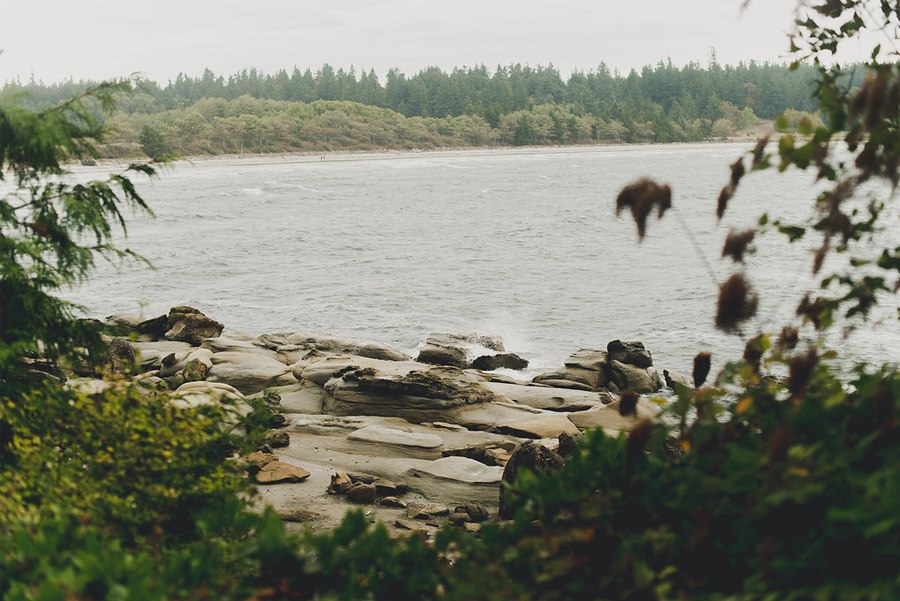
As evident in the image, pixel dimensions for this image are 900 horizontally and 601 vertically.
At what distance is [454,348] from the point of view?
18.8m

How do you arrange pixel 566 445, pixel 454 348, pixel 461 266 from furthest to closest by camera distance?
pixel 461 266
pixel 454 348
pixel 566 445

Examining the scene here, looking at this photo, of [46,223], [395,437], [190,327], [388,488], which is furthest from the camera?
[190,327]

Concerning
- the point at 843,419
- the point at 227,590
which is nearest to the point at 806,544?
the point at 843,419

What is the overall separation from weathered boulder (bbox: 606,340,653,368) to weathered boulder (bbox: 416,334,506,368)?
3.08 metres

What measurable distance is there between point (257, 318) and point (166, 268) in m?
10.1

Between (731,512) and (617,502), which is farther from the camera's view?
(617,502)

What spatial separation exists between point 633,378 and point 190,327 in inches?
366

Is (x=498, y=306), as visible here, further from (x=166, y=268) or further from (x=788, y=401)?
(x=788, y=401)

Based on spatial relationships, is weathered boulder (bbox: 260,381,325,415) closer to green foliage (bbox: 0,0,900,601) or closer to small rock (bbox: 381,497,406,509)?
small rock (bbox: 381,497,406,509)

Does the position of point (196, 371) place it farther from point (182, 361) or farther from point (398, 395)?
point (398, 395)

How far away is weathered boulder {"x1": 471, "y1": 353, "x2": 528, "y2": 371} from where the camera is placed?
18531mm

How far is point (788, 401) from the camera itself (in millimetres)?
3689

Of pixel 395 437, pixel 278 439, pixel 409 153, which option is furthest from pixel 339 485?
pixel 409 153

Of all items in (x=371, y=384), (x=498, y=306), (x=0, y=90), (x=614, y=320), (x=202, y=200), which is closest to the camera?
(x=0, y=90)
